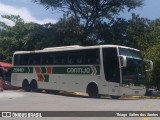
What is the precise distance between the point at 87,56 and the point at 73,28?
67.6 ft

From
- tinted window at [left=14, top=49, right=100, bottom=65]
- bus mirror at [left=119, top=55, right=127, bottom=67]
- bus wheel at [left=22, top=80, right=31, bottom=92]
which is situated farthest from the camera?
bus wheel at [left=22, top=80, right=31, bottom=92]

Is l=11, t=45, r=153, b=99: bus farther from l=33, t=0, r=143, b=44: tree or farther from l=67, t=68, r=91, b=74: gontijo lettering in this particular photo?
l=33, t=0, r=143, b=44: tree

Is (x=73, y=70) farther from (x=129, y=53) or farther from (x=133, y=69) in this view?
(x=133, y=69)

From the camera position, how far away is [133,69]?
83.6 feet

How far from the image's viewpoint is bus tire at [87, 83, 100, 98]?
26.5m

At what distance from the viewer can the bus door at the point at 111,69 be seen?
25.1 metres

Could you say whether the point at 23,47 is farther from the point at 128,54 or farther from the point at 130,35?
the point at 128,54

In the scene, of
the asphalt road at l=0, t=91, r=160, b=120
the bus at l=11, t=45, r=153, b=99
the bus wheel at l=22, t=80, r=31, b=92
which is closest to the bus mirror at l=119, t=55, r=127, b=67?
the bus at l=11, t=45, r=153, b=99

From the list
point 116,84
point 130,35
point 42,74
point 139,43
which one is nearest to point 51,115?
point 116,84

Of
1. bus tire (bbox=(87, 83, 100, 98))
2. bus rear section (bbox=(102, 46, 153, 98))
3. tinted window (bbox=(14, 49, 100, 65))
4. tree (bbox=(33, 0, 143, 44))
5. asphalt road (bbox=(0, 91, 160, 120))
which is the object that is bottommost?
asphalt road (bbox=(0, 91, 160, 120))

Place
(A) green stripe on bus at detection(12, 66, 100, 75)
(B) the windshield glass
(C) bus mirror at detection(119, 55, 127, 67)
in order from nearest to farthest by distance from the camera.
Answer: (C) bus mirror at detection(119, 55, 127, 67)
(B) the windshield glass
(A) green stripe on bus at detection(12, 66, 100, 75)

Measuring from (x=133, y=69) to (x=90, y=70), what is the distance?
291 centimetres

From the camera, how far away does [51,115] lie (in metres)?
14.8

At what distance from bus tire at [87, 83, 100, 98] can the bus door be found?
129 centimetres
